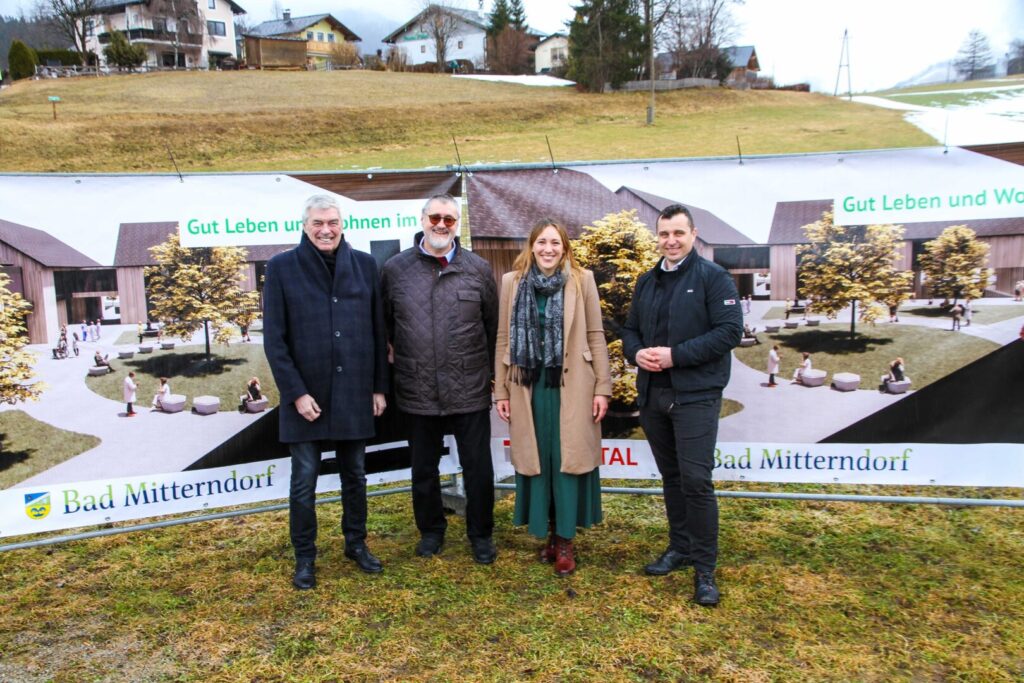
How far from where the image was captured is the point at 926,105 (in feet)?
78.6

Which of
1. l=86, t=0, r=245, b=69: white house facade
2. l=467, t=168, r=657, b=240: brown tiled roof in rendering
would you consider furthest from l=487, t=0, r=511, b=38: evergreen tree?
l=467, t=168, r=657, b=240: brown tiled roof in rendering

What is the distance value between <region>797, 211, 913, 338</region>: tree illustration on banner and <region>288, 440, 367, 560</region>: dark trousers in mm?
2684

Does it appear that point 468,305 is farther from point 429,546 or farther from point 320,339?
point 429,546

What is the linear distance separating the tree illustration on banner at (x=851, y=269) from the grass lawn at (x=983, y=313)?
15 cm

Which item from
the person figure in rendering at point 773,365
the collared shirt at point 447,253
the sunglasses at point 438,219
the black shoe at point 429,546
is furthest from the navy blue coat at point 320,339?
the person figure in rendering at point 773,365

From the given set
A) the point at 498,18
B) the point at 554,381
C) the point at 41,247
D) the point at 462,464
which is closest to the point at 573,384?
the point at 554,381

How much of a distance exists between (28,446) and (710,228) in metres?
3.89

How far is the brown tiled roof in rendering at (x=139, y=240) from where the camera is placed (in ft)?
12.5

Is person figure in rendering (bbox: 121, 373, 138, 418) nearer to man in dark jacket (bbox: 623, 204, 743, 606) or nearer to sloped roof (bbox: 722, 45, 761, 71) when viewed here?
man in dark jacket (bbox: 623, 204, 743, 606)

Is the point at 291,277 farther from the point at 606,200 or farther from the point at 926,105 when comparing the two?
the point at 926,105

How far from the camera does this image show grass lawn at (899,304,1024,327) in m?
3.87

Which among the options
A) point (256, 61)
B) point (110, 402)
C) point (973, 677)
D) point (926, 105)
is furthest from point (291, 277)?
point (256, 61)

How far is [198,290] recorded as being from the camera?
3.98 metres

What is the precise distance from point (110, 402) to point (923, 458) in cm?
454
